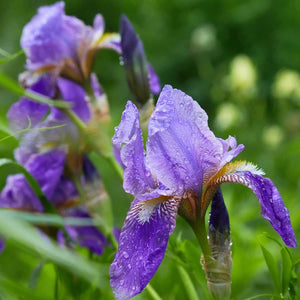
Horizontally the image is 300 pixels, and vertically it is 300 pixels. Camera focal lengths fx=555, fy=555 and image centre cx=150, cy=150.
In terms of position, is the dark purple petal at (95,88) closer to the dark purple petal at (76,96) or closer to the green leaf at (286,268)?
the dark purple petal at (76,96)

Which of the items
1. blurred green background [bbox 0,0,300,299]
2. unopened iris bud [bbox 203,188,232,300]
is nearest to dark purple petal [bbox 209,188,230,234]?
unopened iris bud [bbox 203,188,232,300]

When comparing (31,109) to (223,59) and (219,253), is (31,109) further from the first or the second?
(223,59)

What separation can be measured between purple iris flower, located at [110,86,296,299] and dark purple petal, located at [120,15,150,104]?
31 cm

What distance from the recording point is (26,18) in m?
3.88

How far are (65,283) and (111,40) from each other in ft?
1.54

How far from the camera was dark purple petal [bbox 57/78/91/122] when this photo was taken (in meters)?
1.08

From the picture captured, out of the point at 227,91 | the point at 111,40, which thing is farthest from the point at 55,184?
the point at 227,91

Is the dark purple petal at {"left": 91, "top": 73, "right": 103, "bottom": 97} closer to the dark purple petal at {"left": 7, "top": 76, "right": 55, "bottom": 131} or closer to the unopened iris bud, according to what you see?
the dark purple petal at {"left": 7, "top": 76, "right": 55, "bottom": 131}

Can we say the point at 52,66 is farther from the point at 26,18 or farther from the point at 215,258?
the point at 26,18

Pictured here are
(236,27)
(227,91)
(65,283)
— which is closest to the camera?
(65,283)

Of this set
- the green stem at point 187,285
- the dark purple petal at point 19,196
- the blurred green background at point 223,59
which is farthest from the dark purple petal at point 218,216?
the blurred green background at point 223,59

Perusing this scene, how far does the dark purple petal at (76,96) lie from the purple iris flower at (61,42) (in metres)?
0.05

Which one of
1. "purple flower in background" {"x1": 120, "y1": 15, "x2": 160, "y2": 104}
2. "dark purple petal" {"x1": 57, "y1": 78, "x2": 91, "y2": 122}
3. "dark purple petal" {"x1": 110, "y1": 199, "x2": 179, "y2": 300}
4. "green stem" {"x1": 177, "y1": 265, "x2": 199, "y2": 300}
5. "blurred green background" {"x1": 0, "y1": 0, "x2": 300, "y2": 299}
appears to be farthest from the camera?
"blurred green background" {"x1": 0, "y1": 0, "x2": 300, "y2": 299}

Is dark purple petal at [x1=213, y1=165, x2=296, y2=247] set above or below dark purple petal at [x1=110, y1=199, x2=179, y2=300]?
above
